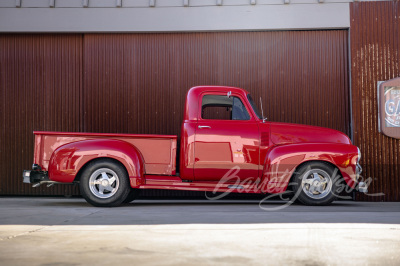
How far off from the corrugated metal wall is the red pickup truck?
2709 millimetres

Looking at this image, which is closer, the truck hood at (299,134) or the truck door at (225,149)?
the truck door at (225,149)

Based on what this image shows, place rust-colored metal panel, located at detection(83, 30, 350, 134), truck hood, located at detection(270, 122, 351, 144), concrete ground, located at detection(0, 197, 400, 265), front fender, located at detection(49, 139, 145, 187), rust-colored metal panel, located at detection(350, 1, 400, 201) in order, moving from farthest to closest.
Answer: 1. rust-colored metal panel, located at detection(83, 30, 350, 134)
2. rust-colored metal panel, located at detection(350, 1, 400, 201)
3. truck hood, located at detection(270, 122, 351, 144)
4. front fender, located at detection(49, 139, 145, 187)
5. concrete ground, located at detection(0, 197, 400, 265)

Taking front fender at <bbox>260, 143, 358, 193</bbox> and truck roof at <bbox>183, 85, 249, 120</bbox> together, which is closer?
front fender at <bbox>260, 143, 358, 193</bbox>

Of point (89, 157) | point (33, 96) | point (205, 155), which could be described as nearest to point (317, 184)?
point (205, 155)

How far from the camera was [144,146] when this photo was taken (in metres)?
8.77

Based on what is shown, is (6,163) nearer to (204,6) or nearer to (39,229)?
(204,6)

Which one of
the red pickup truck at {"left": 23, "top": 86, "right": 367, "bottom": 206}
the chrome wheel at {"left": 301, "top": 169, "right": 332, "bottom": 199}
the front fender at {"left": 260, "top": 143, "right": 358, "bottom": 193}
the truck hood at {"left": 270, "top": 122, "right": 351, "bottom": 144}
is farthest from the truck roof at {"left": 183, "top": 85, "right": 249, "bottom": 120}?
the chrome wheel at {"left": 301, "top": 169, "right": 332, "bottom": 199}

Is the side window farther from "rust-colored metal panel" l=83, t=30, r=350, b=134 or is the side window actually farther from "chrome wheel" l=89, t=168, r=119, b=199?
"rust-colored metal panel" l=83, t=30, r=350, b=134

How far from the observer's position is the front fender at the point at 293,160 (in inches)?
342

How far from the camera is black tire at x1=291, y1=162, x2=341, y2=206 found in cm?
877

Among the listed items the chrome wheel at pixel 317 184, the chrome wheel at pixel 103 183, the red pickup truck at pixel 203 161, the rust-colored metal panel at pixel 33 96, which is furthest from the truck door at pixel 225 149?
the rust-colored metal panel at pixel 33 96

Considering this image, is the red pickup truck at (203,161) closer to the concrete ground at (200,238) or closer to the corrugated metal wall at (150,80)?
the concrete ground at (200,238)

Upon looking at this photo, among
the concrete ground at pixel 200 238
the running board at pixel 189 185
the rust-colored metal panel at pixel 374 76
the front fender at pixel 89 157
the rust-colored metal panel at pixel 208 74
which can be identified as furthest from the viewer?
the rust-colored metal panel at pixel 208 74

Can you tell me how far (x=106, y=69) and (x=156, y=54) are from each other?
1.15m
